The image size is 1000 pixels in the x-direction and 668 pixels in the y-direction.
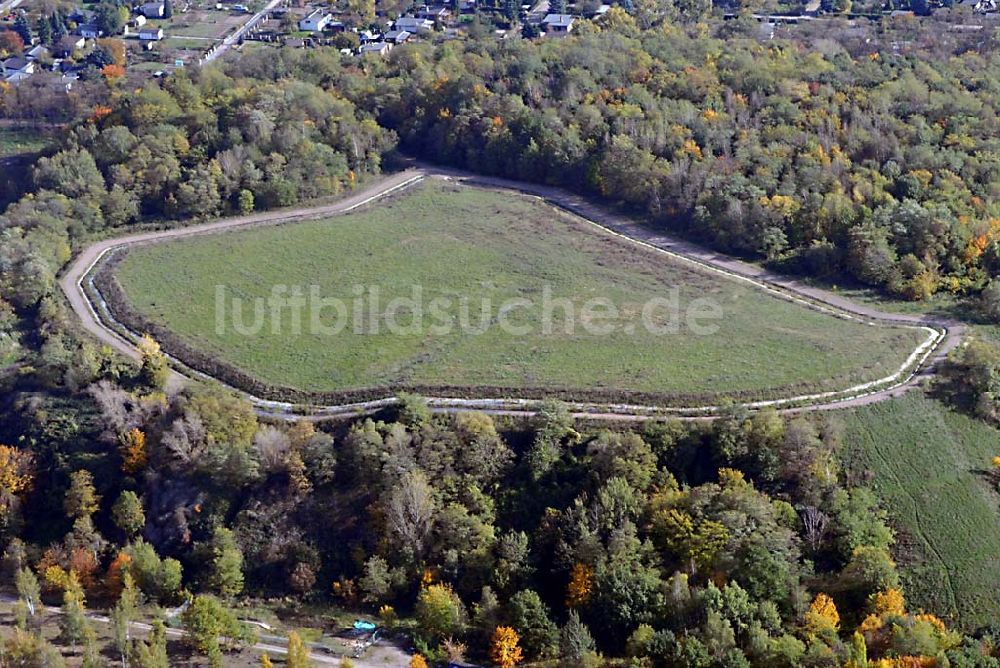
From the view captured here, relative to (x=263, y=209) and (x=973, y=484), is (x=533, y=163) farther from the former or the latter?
(x=973, y=484)

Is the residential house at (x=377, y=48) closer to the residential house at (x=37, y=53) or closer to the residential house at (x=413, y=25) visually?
the residential house at (x=413, y=25)

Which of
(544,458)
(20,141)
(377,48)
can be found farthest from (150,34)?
(544,458)

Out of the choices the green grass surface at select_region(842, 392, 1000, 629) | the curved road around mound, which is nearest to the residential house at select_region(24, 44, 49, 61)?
the curved road around mound

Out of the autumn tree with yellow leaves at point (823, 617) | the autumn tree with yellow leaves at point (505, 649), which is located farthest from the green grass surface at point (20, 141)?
the autumn tree with yellow leaves at point (823, 617)

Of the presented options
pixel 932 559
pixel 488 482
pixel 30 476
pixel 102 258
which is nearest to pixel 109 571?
pixel 30 476

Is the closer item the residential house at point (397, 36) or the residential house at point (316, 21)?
the residential house at point (397, 36)
